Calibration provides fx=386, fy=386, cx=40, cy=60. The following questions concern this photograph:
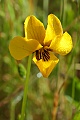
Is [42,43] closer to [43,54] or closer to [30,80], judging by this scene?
[43,54]

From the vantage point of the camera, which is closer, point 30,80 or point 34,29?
point 34,29

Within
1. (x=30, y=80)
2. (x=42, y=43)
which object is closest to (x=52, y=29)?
(x=42, y=43)

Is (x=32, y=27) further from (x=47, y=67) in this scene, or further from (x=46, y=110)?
(x=46, y=110)

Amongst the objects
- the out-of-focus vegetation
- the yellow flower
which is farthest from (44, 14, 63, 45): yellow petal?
the out-of-focus vegetation

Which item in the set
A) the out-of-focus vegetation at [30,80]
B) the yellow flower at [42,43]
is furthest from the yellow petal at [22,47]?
the out-of-focus vegetation at [30,80]

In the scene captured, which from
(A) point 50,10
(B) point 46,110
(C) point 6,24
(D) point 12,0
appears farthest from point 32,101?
(A) point 50,10

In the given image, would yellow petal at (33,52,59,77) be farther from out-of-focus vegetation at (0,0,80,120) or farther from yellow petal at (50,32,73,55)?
out-of-focus vegetation at (0,0,80,120)
